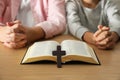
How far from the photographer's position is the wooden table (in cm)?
82

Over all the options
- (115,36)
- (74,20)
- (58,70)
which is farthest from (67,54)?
(74,20)

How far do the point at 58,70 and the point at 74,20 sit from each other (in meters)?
0.54

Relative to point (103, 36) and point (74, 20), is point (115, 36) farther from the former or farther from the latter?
point (74, 20)

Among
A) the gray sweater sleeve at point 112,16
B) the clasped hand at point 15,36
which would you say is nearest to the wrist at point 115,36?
the gray sweater sleeve at point 112,16

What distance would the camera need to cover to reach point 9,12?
1421 mm

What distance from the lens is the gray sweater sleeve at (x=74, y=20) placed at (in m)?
1.26

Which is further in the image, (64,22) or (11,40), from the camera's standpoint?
A: (64,22)

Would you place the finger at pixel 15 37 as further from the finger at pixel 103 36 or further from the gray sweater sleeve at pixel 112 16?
the gray sweater sleeve at pixel 112 16

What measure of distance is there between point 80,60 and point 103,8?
0.62 metres

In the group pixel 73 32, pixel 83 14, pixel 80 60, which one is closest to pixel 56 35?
pixel 73 32

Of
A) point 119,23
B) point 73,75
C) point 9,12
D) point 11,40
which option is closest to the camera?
point 73,75

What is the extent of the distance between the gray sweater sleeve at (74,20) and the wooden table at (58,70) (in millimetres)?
291

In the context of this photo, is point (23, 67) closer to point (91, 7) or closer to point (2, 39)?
point (2, 39)

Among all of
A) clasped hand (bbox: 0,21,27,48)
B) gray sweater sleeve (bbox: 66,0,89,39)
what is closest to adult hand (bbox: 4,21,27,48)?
clasped hand (bbox: 0,21,27,48)
